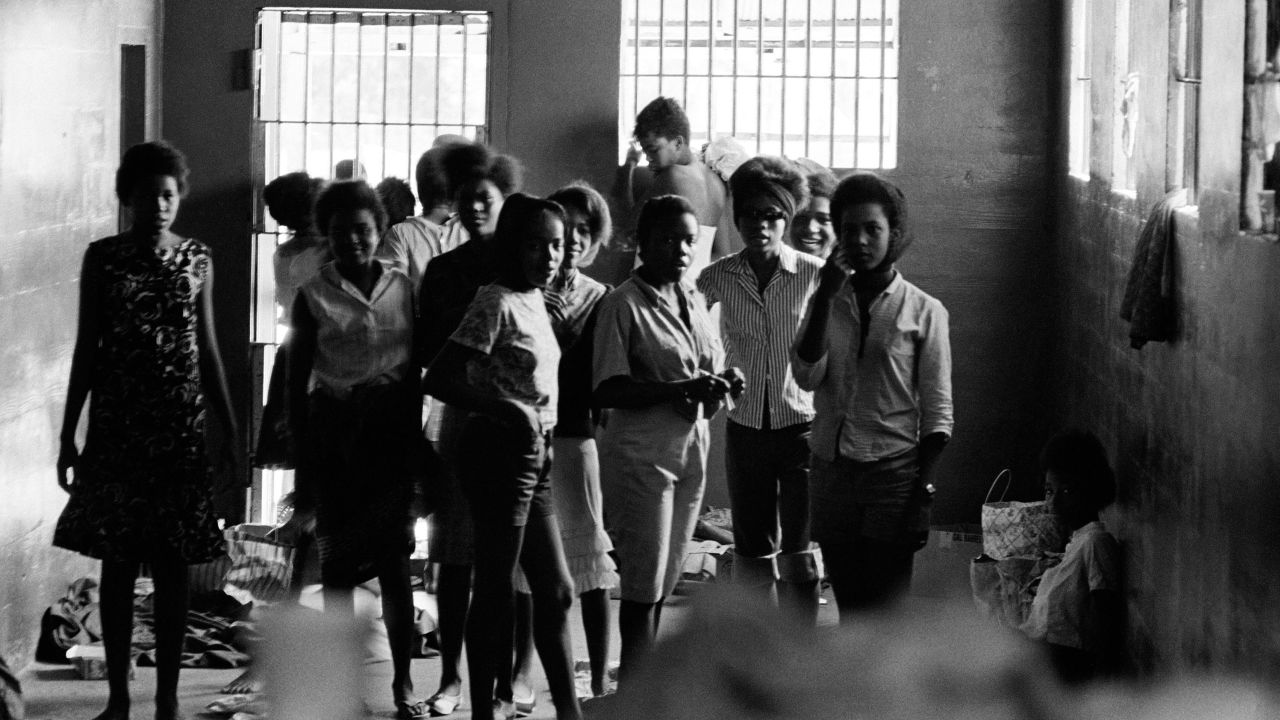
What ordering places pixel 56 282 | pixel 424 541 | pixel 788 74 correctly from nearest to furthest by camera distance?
pixel 56 282
pixel 424 541
pixel 788 74

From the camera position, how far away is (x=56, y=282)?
240 inches

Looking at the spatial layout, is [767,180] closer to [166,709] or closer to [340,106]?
[166,709]

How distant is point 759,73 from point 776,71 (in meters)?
0.09

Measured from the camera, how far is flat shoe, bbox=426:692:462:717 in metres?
5.01

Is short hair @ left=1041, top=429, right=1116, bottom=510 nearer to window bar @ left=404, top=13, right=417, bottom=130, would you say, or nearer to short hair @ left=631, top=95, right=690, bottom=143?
short hair @ left=631, top=95, right=690, bottom=143

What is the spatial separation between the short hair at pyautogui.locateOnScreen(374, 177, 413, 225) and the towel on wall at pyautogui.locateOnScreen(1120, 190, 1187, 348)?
342 cm

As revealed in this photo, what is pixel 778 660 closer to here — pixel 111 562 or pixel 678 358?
pixel 678 358

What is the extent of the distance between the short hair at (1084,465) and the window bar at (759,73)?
11.1 ft

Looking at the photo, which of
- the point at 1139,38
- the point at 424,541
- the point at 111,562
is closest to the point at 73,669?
the point at 111,562

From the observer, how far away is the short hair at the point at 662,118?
24.8ft

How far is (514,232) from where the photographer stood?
14.0 ft

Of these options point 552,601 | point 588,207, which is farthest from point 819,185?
point 552,601

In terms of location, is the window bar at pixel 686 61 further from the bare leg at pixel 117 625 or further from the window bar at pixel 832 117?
the bare leg at pixel 117 625

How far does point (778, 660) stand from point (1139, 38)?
534 centimetres
